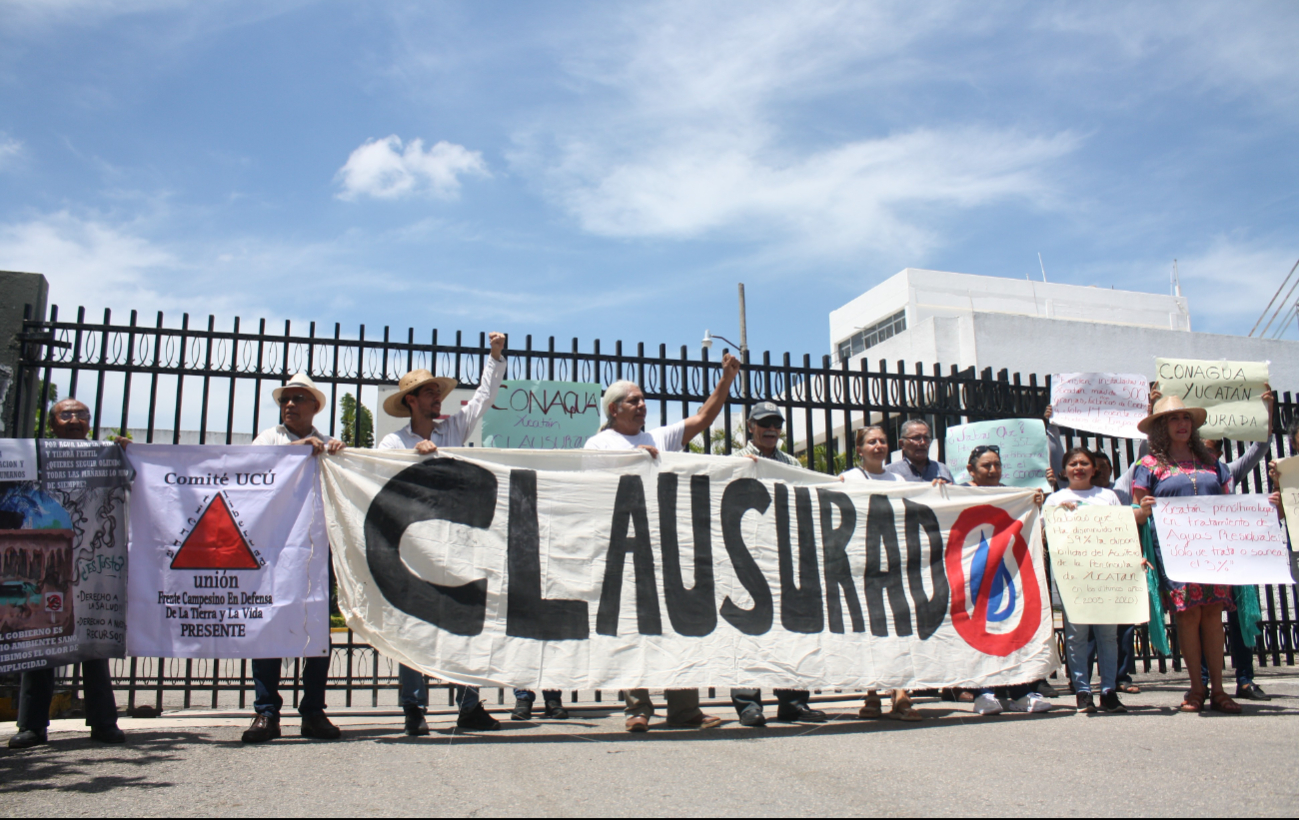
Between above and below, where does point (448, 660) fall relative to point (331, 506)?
below

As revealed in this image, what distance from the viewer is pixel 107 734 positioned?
4914mm

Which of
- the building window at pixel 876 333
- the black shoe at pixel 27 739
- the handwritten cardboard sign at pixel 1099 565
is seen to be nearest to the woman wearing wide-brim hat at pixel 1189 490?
the handwritten cardboard sign at pixel 1099 565

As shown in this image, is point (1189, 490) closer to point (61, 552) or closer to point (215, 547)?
point (215, 547)

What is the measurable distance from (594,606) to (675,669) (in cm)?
57

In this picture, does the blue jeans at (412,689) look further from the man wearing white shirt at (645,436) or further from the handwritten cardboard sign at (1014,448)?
the handwritten cardboard sign at (1014,448)

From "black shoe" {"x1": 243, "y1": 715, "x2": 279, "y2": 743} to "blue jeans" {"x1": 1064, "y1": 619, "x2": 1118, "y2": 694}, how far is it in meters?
4.77

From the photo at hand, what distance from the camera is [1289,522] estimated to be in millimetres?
6383

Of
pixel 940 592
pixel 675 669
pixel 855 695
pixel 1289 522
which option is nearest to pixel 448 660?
pixel 675 669

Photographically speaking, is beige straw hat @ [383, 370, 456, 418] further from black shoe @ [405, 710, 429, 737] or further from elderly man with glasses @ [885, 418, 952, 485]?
elderly man with glasses @ [885, 418, 952, 485]

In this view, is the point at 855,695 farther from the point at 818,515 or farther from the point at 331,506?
the point at 331,506

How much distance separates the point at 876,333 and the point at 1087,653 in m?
46.5

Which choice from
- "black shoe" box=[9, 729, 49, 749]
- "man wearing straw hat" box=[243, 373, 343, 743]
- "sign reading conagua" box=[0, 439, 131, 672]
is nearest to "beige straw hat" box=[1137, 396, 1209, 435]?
"man wearing straw hat" box=[243, 373, 343, 743]

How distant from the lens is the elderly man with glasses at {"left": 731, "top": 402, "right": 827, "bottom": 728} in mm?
5289

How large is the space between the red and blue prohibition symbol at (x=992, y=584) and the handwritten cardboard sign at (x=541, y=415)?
2.68 m
